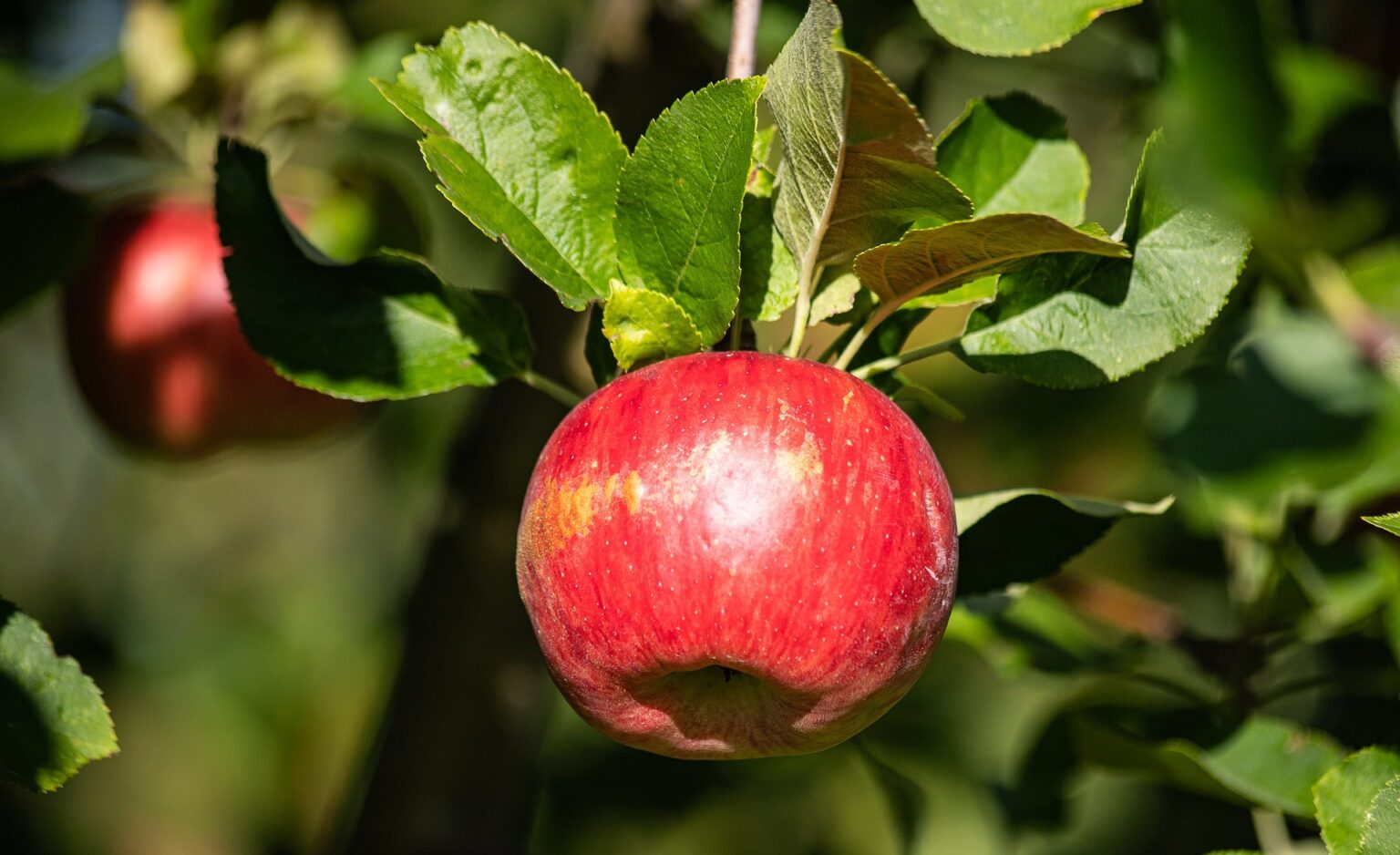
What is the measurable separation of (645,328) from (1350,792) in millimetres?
497

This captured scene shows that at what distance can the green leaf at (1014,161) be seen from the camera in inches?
29.8

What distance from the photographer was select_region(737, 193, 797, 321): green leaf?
0.69m

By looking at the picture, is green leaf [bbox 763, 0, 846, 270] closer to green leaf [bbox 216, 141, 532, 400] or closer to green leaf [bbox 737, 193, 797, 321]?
green leaf [bbox 737, 193, 797, 321]

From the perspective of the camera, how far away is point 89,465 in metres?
3.06

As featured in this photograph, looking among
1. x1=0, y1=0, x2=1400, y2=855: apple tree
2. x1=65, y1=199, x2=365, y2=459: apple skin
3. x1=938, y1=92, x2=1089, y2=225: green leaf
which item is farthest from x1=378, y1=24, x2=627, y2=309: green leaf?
x1=65, y1=199, x2=365, y2=459: apple skin

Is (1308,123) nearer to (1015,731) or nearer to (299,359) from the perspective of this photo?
(299,359)

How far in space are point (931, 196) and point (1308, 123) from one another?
2.32 ft

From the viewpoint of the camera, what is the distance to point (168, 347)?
1.32m

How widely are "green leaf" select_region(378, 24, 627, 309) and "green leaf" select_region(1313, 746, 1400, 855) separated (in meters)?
0.51

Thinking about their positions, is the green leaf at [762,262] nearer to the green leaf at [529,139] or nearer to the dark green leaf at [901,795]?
the green leaf at [529,139]

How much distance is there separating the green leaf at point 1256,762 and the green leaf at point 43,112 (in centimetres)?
103

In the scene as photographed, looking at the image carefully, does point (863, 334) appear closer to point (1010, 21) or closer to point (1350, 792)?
point (1010, 21)

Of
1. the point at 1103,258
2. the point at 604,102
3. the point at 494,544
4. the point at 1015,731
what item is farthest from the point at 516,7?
the point at 1103,258

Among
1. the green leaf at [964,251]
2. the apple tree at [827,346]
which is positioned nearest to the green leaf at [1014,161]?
the apple tree at [827,346]
